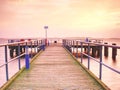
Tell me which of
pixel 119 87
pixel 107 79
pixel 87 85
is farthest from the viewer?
pixel 107 79

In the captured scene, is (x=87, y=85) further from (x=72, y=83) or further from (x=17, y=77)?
(x=17, y=77)

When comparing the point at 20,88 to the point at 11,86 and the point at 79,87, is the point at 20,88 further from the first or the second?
the point at 79,87

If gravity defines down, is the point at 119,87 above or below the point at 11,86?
below

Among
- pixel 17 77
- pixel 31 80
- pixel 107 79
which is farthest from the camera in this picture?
pixel 107 79

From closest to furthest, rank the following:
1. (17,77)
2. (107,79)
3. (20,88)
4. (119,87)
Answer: (20,88) → (17,77) → (119,87) → (107,79)

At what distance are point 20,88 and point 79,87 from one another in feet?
5.28

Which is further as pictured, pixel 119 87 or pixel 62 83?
pixel 119 87

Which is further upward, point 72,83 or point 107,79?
point 72,83

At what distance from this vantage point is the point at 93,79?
19.7ft

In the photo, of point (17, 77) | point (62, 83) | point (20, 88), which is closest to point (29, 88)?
point (20, 88)

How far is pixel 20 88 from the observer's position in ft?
16.4

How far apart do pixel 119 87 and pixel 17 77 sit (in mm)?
10145

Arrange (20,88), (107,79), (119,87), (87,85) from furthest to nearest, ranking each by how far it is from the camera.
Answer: (107,79) → (119,87) → (87,85) → (20,88)

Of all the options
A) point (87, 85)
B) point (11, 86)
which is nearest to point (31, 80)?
point (11, 86)
